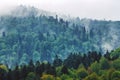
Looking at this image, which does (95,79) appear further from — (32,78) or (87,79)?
(32,78)

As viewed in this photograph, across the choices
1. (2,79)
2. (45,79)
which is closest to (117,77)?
(45,79)

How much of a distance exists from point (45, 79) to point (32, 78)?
591 centimetres

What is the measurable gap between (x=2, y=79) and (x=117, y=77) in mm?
48073

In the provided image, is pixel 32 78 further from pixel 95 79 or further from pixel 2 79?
pixel 95 79

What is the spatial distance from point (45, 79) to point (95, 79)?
2079 cm

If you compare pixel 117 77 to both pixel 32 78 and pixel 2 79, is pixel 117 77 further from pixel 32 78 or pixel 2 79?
pixel 2 79

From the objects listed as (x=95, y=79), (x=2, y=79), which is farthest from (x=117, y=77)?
(x=2, y=79)

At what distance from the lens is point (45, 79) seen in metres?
198

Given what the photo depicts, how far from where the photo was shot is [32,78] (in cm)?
19962

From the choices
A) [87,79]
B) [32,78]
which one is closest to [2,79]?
[32,78]

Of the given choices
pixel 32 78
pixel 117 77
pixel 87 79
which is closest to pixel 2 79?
pixel 32 78

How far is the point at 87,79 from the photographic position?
199625 mm

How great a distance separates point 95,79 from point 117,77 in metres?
9.26

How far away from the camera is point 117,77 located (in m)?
199
